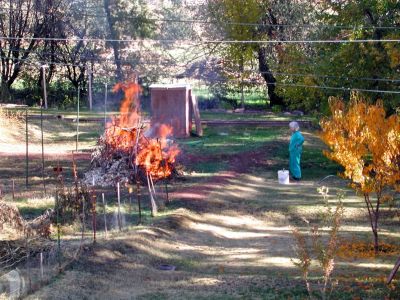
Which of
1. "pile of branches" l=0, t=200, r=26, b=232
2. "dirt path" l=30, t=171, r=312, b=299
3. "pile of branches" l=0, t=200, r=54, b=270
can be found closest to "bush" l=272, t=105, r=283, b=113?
"dirt path" l=30, t=171, r=312, b=299

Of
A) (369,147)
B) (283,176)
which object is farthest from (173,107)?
(369,147)

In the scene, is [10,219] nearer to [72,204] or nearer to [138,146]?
[72,204]

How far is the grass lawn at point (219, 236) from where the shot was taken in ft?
39.7

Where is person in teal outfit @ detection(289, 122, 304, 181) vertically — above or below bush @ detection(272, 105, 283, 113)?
below

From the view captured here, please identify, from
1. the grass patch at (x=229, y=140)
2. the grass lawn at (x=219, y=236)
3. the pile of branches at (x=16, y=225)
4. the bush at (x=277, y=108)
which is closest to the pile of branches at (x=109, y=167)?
the grass lawn at (x=219, y=236)

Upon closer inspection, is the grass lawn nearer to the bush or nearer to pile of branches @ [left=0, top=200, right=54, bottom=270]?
pile of branches @ [left=0, top=200, right=54, bottom=270]

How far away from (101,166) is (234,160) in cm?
598

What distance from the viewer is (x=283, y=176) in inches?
880

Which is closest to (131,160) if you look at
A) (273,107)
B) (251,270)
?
(251,270)

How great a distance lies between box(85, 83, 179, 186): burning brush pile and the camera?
19.6m

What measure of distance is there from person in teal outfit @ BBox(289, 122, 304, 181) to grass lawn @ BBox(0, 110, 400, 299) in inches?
16.9

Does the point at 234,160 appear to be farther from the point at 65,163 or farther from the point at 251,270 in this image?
the point at 251,270

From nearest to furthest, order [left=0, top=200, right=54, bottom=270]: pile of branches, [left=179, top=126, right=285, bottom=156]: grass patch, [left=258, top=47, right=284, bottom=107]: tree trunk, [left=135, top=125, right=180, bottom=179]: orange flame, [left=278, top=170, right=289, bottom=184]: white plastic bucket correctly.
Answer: [left=0, top=200, right=54, bottom=270]: pile of branches
[left=135, top=125, right=180, bottom=179]: orange flame
[left=278, top=170, right=289, bottom=184]: white plastic bucket
[left=179, top=126, right=285, bottom=156]: grass patch
[left=258, top=47, right=284, bottom=107]: tree trunk

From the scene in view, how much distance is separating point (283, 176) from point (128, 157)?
4.89m
